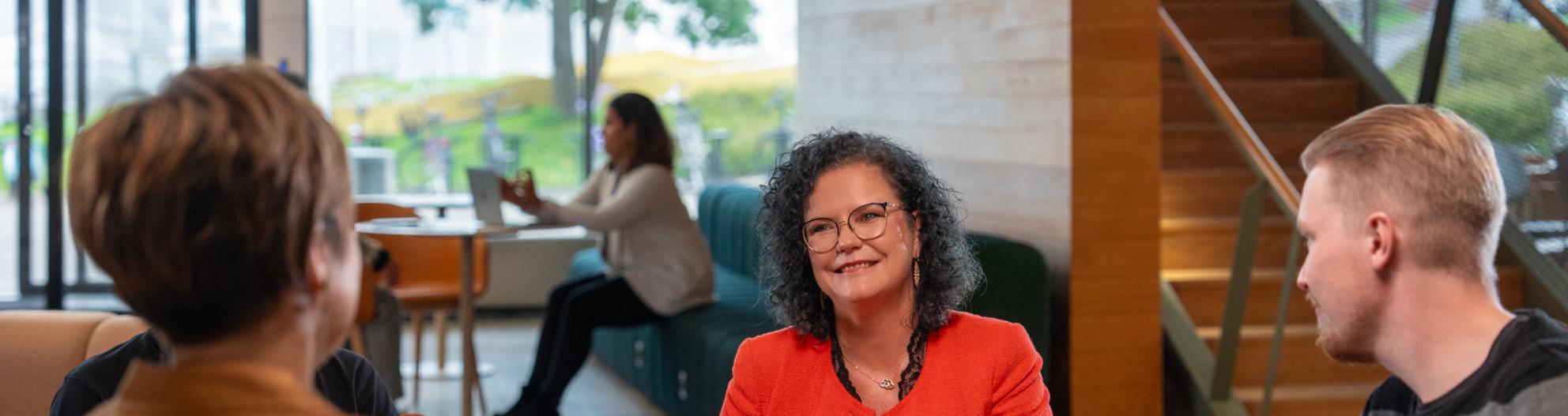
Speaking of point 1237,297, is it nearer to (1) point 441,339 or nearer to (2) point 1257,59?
(2) point 1257,59

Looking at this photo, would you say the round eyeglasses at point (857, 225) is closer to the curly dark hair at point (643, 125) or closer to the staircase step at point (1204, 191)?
the curly dark hair at point (643, 125)

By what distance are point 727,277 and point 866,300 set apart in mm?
3987

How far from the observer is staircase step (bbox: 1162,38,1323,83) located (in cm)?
599

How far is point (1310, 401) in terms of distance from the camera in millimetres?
4254

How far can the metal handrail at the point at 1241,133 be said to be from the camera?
3.77 meters

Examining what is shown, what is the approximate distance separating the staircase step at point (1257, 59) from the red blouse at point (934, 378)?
403 cm

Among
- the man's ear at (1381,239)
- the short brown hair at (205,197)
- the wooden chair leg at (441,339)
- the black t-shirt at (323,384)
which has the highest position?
the short brown hair at (205,197)

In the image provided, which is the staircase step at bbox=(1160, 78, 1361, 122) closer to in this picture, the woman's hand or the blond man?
the woman's hand

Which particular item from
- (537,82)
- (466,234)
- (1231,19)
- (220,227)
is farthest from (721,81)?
(220,227)

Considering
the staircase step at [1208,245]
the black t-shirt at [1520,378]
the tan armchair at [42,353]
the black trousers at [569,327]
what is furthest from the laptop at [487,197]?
the black t-shirt at [1520,378]

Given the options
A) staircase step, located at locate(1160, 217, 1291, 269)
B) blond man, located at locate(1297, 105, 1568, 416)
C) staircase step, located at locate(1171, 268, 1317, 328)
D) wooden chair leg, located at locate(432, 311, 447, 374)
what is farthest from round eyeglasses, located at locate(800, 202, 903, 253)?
wooden chair leg, located at locate(432, 311, 447, 374)

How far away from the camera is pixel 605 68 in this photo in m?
8.28

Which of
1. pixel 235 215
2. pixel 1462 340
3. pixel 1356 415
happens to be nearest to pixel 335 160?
pixel 235 215

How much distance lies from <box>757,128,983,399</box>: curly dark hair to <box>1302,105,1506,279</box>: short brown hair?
0.86 metres
